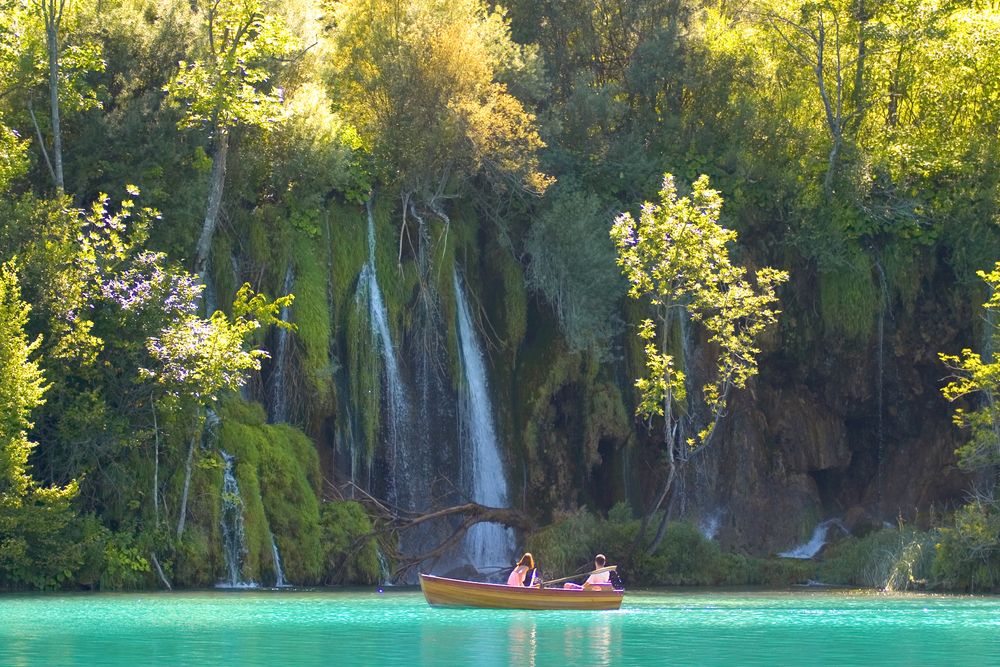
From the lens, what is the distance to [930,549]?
3312 centimetres

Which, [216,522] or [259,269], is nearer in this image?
[216,522]

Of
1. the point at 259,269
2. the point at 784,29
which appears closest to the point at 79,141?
the point at 259,269

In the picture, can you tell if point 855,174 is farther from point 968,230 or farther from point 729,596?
point 729,596

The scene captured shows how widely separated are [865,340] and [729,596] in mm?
11086

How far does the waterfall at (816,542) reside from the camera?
131 ft

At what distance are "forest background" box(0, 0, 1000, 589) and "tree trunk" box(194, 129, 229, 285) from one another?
0.13 metres

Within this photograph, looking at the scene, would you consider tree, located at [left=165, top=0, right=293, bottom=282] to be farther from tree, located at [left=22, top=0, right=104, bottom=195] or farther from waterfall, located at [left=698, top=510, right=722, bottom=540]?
waterfall, located at [left=698, top=510, right=722, bottom=540]

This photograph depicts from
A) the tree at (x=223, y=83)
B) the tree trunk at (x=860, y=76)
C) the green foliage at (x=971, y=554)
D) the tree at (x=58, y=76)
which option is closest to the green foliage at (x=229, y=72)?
the tree at (x=223, y=83)

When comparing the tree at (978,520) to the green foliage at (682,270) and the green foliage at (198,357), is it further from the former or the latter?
the green foliage at (198,357)

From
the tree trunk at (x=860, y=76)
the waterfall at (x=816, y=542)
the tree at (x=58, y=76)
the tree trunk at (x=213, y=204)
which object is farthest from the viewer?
the tree trunk at (x=860, y=76)

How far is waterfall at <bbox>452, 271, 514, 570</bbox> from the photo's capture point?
120 ft

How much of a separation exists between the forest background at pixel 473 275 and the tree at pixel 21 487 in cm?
7

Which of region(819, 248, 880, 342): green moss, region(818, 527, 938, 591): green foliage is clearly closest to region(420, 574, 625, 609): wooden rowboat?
region(818, 527, 938, 591): green foliage

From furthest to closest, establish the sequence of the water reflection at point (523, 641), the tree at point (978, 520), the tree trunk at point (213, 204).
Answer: the tree trunk at point (213, 204) → the tree at point (978, 520) → the water reflection at point (523, 641)
